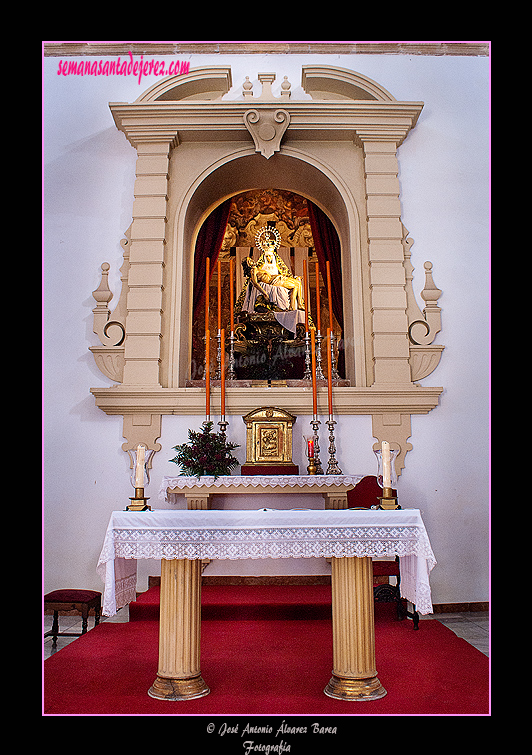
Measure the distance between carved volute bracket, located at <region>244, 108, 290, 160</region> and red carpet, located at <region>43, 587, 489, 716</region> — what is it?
4.58 metres

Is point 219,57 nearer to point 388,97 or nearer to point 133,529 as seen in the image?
point 388,97

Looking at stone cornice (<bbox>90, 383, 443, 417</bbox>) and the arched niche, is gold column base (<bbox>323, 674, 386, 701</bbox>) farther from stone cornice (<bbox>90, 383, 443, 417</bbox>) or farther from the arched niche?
the arched niche

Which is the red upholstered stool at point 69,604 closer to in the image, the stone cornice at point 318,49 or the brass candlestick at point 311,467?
the brass candlestick at point 311,467

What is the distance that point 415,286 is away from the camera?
6062mm

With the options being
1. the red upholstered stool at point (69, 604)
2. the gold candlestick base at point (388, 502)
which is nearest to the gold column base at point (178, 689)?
the gold candlestick base at point (388, 502)

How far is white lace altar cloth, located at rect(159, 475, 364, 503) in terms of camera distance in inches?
192

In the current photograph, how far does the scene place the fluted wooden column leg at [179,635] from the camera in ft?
9.50

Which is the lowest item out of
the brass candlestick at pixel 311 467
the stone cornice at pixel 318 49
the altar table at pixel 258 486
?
the altar table at pixel 258 486

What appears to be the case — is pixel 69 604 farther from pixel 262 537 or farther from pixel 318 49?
pixel 318 49

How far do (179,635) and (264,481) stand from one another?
210 centimetres

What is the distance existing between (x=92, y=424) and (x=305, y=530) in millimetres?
3356

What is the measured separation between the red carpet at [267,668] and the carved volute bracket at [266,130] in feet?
15.0

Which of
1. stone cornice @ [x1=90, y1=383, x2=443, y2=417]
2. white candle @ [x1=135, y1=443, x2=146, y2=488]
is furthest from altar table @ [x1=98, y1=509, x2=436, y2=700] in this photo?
stone cornice @ [x1=90, y1=383, x2=443, y2=417]

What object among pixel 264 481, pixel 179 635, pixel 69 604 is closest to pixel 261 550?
pixel 179 635
